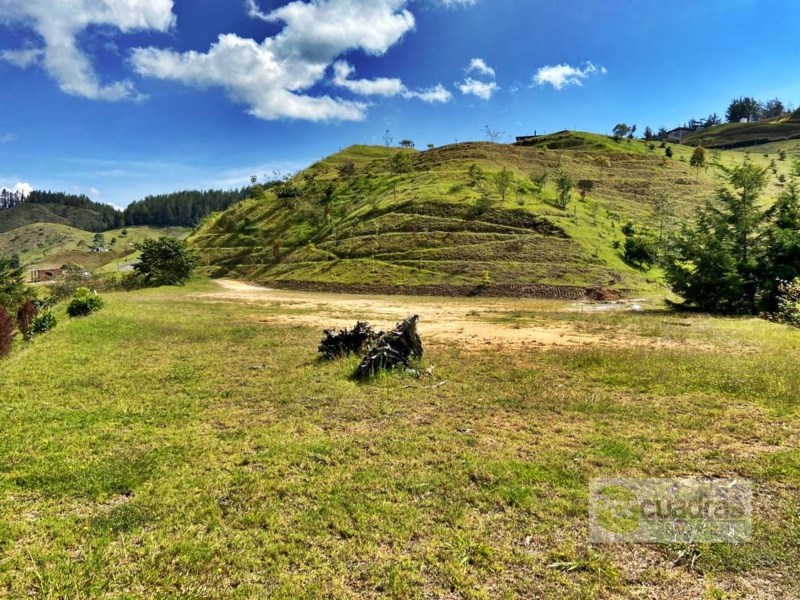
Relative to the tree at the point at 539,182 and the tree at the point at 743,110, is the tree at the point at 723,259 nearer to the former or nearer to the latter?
the tree at the point at 539,182

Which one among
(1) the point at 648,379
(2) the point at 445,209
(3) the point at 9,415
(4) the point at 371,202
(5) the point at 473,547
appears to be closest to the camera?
(5) the point at 473,547

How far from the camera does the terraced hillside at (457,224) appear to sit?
43.7m

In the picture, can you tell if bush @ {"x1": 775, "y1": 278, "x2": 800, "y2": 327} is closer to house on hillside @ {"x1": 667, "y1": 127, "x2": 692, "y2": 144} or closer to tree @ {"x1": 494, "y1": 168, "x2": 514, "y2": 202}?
tree @ {"x1": 494, "y1": 168, "x2": 514, "y2": 202}

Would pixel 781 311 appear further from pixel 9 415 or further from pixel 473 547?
pixel 9 415

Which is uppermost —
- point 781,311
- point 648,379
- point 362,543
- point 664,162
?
point 664,162

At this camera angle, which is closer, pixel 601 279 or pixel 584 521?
pixel 584 521

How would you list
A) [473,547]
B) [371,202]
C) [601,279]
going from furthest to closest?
[371,202]
[601,279]
[473,547]

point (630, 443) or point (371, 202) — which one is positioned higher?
point (371, 202)

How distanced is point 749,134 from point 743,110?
42.7m

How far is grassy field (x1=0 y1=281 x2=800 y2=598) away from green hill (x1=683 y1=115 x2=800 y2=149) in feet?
523

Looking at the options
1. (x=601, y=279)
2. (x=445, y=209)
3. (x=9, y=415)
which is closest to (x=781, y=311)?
(x=601, y=279)

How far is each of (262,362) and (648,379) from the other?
11.3 m

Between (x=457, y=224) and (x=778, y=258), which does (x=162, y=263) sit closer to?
(x=457, y=224)

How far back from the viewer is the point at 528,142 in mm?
115750
